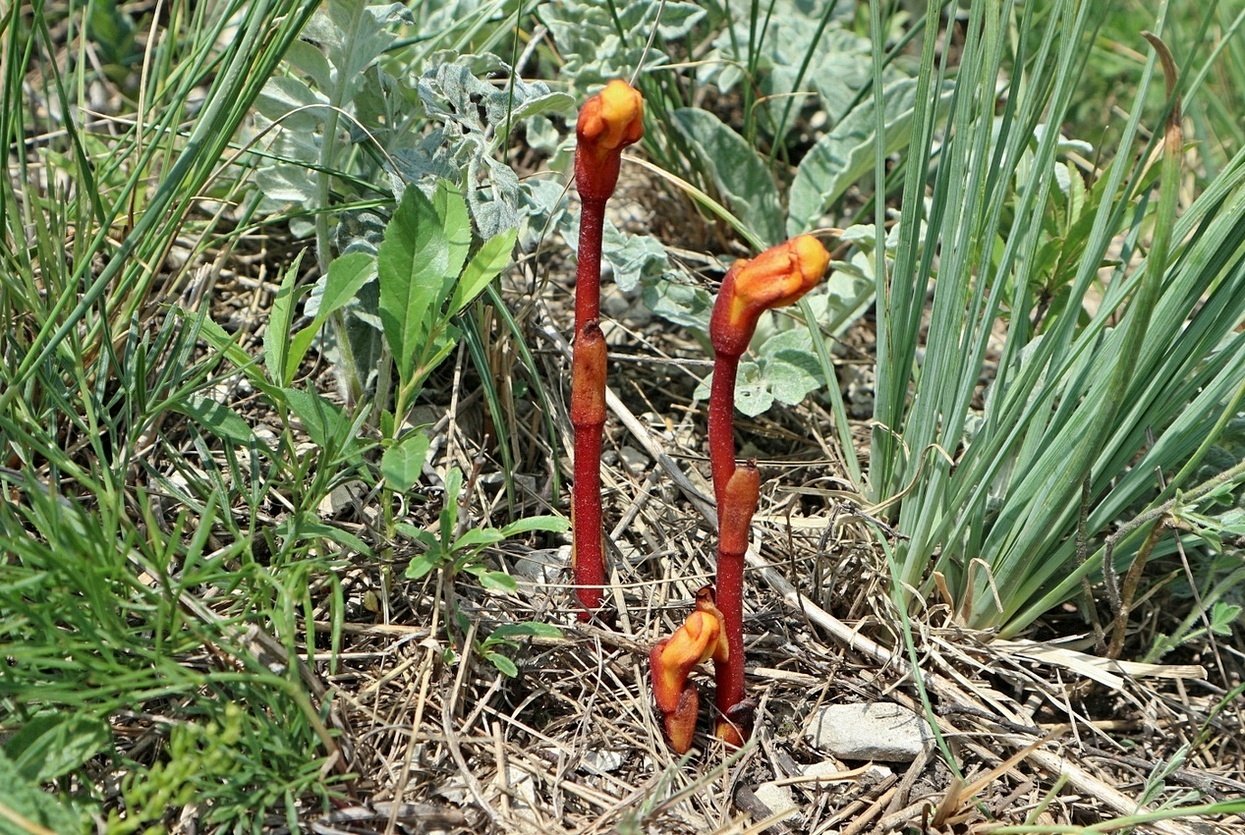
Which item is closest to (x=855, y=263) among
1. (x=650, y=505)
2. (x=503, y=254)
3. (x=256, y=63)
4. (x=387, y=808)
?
(x=650, y=505)

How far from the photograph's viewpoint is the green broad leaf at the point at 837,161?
2275 mm

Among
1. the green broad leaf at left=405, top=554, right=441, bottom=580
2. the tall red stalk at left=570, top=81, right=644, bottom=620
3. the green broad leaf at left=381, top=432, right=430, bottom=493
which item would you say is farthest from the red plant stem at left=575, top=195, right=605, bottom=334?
the green broad leaf at left=405, top=554, right=441, bottom=580

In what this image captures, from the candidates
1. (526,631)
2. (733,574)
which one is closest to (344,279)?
(526,631)

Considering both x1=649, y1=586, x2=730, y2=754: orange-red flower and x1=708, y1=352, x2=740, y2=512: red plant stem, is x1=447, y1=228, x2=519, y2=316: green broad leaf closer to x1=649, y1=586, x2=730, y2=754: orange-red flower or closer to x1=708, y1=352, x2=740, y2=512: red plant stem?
x1=708, y1=352, x2=740, y2=512: red plant stem

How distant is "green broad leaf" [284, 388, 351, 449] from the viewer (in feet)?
5.03

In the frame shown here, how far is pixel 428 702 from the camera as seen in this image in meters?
1.59

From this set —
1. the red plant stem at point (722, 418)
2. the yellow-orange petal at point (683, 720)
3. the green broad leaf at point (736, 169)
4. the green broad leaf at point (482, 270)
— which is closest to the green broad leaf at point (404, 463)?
the green broad leaf at point (482, 270)

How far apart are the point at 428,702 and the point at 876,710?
68 centimetres

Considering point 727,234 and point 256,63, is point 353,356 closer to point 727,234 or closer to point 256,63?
point 256,63

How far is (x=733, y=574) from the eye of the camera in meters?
1.51

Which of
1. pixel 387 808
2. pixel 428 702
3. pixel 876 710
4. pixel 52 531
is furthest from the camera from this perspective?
pixel 876 710

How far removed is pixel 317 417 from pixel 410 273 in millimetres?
243

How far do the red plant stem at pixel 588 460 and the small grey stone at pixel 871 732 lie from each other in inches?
15.6

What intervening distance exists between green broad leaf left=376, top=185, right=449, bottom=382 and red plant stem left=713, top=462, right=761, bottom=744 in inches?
19.5
